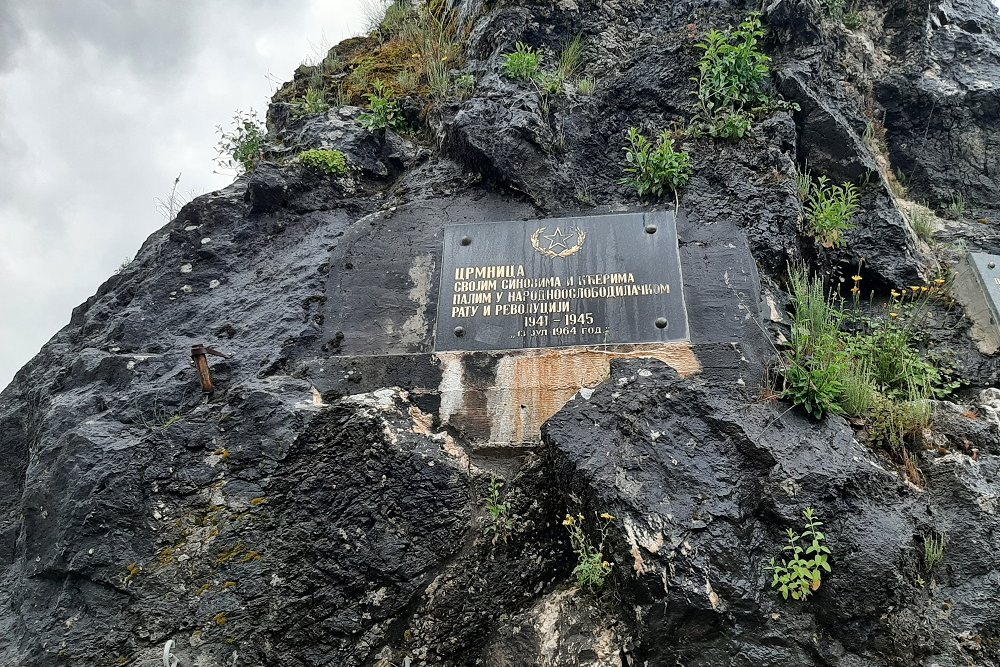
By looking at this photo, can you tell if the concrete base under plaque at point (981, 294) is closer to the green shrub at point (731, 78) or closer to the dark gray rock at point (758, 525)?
the dark gray rock at point (758, 525)

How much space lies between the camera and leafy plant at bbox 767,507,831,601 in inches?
147

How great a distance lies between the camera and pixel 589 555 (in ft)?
13.4

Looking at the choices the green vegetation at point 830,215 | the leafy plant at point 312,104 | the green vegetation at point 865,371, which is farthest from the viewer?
the leafy plant at point 312,104

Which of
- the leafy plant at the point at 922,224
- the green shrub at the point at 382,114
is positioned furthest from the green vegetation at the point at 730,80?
the green shrub at the point at 382,114

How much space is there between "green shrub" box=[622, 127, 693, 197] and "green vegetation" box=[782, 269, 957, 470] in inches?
45.7

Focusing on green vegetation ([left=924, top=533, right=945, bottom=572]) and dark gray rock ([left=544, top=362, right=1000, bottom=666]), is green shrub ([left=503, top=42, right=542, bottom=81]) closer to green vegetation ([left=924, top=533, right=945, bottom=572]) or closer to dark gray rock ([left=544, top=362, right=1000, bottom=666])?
dark gray rock ([left=544, top=362, right=1000, bottom=666])

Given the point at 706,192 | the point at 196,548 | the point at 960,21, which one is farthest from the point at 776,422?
the point at 960,21

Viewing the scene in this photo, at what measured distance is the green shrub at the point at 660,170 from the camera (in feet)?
19.1

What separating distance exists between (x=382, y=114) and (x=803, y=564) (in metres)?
5.37

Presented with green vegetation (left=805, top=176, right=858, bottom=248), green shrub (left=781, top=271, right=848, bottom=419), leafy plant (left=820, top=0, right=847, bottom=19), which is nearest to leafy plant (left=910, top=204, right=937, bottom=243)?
green vegetation (left=805, top=176, right=858, bottom=248)

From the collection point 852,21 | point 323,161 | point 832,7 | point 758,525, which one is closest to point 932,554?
point 758,525

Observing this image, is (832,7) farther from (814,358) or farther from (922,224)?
(814,358)

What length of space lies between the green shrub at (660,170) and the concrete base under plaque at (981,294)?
2.41m

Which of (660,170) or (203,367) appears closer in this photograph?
(203,367)
